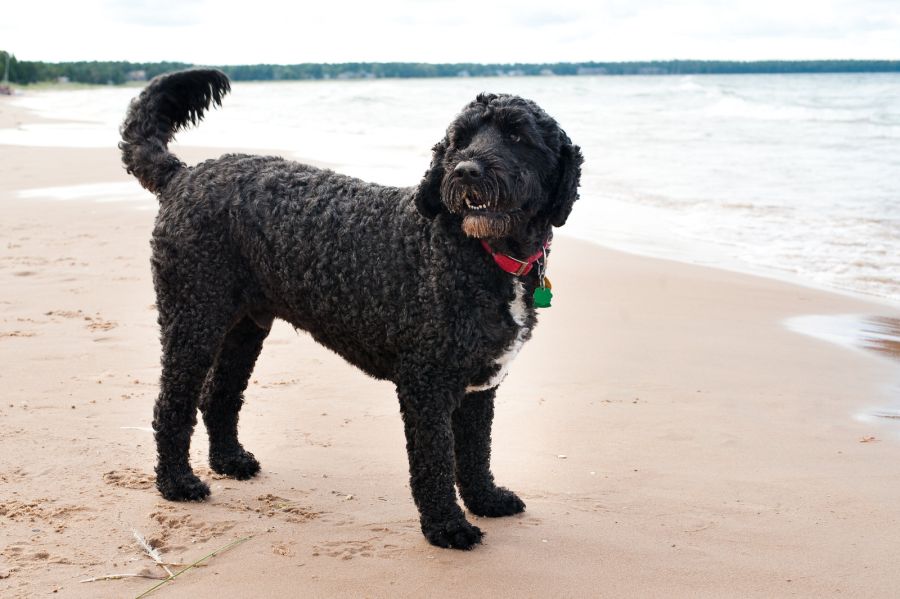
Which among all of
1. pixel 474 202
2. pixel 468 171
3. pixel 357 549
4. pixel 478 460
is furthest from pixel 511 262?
pixel 357 549

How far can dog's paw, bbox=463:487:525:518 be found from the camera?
14.8ft

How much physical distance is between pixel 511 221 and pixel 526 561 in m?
1.53

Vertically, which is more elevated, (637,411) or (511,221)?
(511,221)

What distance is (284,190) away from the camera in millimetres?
4500

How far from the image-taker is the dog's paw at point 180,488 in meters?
4.56

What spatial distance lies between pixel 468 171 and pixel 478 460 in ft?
5.43

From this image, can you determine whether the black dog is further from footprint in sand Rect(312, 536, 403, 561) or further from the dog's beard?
footprint in sand Rect(312, 536, 403, 561)

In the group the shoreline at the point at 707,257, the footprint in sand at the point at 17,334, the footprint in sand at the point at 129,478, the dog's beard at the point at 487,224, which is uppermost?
the dog's beard at the point at 487,224

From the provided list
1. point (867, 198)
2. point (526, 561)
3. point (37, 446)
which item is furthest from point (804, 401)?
point (867, 198)

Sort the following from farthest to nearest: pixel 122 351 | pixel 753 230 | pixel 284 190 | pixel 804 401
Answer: pixel 753 230
pixel 122 351
pixel 804 401
pixel 284 190

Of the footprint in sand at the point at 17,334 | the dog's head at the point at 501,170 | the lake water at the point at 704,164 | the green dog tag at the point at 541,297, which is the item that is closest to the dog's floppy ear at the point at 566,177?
the dog's head at the point at 501,170

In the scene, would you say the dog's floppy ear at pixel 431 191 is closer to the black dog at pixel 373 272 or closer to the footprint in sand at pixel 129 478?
the black dog at pixel 373 272

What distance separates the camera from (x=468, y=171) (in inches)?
143

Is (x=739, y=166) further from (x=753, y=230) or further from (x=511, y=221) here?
(x=511, y=221)
